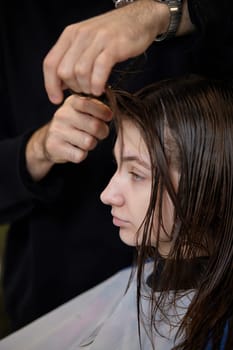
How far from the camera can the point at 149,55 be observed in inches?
39.5

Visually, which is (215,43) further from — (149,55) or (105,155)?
(105,155)

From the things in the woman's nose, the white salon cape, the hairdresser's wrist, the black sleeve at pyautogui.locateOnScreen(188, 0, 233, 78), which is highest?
the black sleeve at pyautogui.locateOnScreen(188, 0, 233, 78)

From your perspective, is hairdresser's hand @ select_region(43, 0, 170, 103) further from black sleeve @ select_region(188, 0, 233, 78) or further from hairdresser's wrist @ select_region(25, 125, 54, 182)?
hairdresser's wrist @ select_region(25, 125, 54, 182)

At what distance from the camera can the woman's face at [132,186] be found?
871 mm

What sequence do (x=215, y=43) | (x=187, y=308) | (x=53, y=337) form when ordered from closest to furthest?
(x=215, y=43) < (x=187, y=308) < (x=53, y=337)

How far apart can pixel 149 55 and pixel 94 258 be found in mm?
454

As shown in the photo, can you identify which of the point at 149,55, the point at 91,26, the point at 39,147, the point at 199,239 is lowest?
the point at 199,239

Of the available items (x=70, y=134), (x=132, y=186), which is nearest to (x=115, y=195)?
(x=132, y=186)

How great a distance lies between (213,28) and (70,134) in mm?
308

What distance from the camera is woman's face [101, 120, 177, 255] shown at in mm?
871

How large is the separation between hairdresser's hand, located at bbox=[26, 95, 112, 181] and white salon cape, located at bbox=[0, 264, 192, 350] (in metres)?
0.31

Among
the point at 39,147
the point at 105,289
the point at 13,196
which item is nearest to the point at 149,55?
the point at 39,147

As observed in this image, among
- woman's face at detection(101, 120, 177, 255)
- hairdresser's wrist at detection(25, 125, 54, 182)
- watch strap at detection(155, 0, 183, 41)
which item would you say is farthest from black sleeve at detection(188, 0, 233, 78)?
hairdresser's wrist at detection(25, 125, 54, 182)

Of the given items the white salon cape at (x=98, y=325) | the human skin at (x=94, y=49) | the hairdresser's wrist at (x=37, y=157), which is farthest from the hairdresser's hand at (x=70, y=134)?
the white salon cape at (x=98, y=325)
